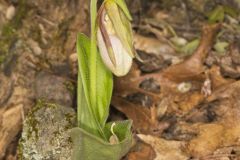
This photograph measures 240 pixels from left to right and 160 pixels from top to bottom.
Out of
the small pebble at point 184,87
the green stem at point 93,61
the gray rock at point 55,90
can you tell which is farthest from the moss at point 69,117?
the small pebble at point 184,87

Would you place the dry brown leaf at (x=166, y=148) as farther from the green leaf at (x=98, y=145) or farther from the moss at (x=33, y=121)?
the moss at (x=33, y=121)

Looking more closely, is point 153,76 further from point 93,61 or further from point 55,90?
point 93,61

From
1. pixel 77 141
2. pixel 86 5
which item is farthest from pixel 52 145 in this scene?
pixel 86 5

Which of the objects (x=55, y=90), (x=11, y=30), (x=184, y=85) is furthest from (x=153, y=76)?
(x=11, y=30)

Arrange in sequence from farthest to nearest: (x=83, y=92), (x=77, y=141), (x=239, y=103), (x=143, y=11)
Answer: (x=143, y=11)
(x=239, y=103)
(x=83, y=92)
(x=77, y=141)

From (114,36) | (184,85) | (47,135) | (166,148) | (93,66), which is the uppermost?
(114,36)

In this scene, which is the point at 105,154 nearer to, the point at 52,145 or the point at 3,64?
the point at 52,145
